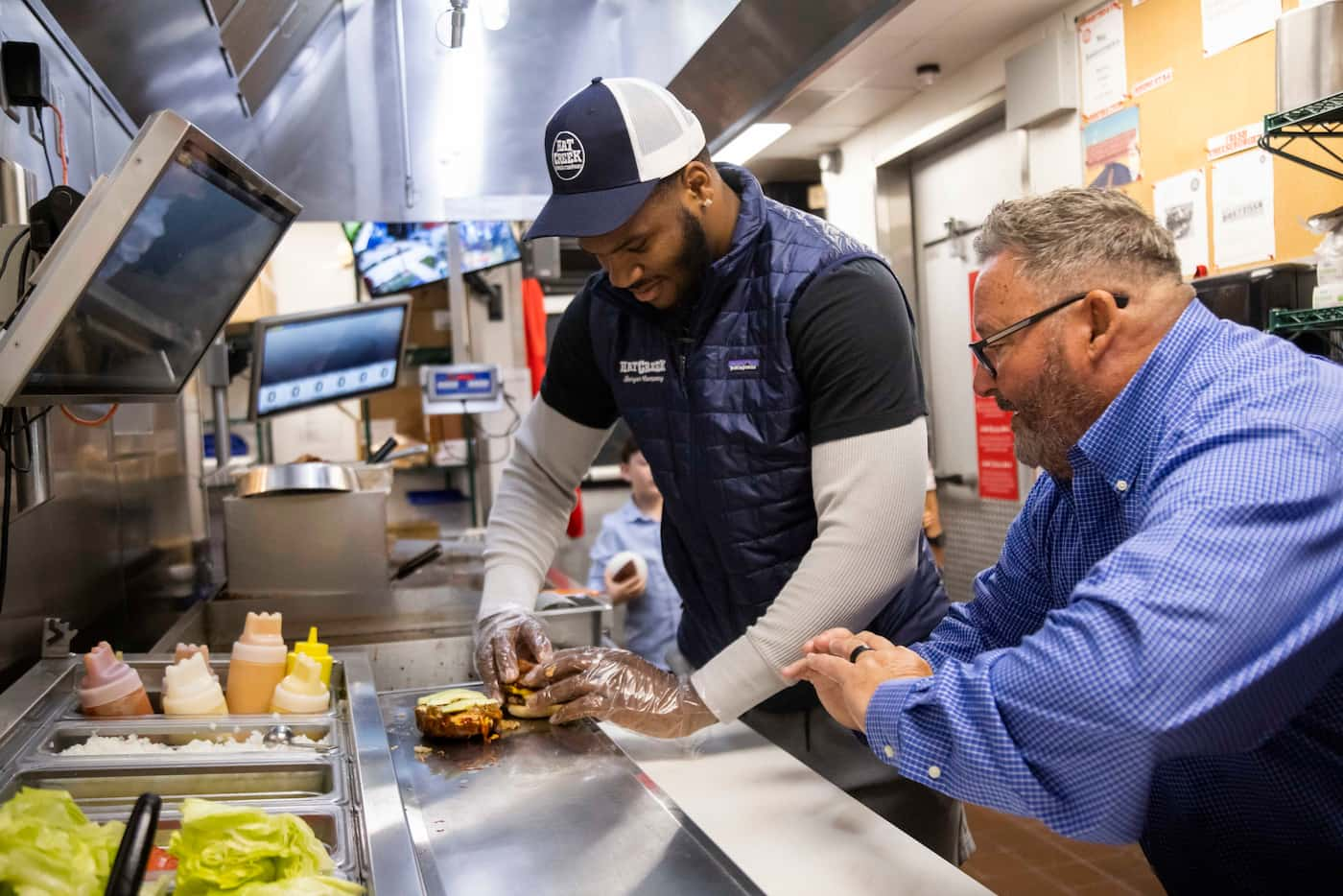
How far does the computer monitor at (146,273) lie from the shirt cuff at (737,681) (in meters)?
1.00

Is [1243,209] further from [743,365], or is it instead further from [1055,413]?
[1055,413]

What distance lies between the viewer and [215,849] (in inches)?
38.9

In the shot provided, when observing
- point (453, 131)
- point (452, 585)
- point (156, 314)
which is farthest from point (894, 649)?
→ point (453, 131)

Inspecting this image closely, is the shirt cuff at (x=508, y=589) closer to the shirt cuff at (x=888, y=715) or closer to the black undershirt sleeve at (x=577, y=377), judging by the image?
the black undershirt sleeve at (x=577, y=377)

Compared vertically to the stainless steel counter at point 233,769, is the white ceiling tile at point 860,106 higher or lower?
higher

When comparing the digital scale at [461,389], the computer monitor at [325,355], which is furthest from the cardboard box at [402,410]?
the computer monitor at [325,355]

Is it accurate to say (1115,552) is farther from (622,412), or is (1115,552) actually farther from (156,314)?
(156,314)

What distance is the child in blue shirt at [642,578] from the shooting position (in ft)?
12.2

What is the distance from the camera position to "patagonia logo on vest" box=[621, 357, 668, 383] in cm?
189

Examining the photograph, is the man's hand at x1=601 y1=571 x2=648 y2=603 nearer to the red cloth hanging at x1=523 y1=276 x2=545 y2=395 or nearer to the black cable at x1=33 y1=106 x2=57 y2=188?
the red cloth hanging at x1=523 y1=276 x2=545 y2=395

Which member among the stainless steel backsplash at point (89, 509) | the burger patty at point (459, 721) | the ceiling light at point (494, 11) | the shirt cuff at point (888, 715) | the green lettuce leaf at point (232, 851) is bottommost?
the burger patty at point (459, 721)

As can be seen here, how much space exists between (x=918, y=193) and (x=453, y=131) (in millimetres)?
2969

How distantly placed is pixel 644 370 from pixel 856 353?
0.43 m

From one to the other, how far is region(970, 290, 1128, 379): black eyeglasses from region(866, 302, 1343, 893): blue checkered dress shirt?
0.25 ft
